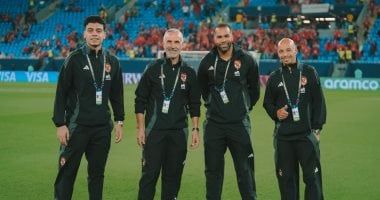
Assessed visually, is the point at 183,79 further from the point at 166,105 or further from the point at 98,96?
the point at 98,96

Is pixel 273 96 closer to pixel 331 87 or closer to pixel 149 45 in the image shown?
pixel 331 87

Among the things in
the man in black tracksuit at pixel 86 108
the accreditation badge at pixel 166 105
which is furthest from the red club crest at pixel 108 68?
the accreditation badge at pixel 166 105

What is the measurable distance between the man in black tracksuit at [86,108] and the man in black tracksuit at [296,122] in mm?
1918

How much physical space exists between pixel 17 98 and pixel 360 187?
1767cm

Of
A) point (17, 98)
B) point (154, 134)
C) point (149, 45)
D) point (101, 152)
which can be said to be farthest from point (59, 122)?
point (149, 45)

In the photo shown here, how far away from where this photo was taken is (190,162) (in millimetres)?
10023

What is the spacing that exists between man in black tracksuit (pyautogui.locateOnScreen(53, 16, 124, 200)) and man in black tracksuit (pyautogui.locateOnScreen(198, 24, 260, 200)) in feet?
3.85

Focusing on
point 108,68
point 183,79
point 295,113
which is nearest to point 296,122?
point 295,113

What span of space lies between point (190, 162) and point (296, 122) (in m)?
4.11

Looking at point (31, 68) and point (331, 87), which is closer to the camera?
point (331, 87)

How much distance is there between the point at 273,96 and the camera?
20.9 feet

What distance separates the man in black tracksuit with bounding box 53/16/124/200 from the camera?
19.6ft

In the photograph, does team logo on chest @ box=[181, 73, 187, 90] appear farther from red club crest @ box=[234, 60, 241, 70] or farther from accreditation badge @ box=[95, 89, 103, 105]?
accreditation badge @ box=[95, 89, 103, 105]

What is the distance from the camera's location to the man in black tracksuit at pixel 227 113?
636cm
